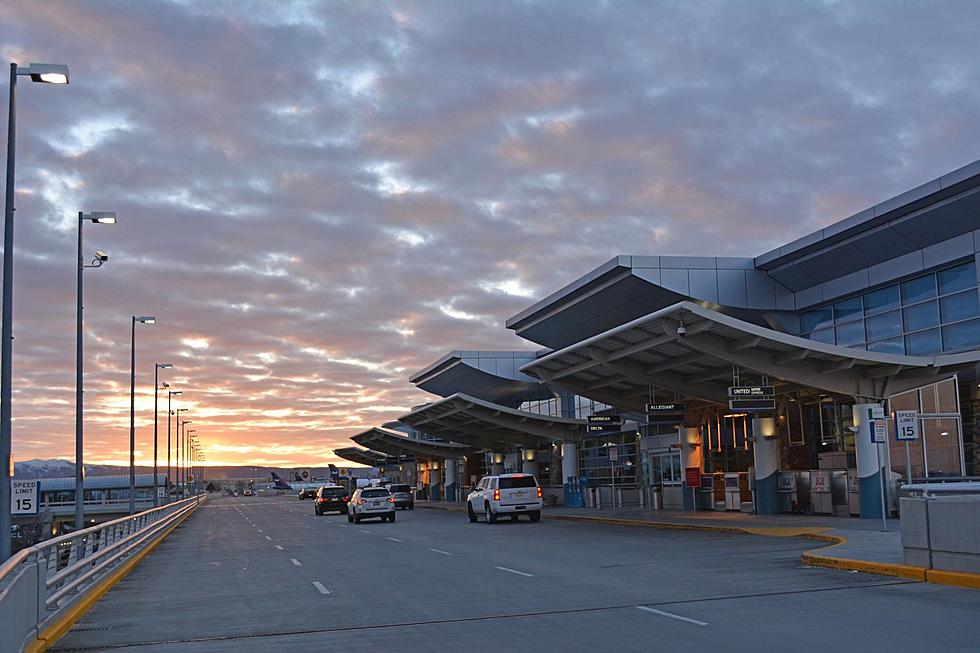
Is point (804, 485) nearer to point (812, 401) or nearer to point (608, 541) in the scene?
point (812, 401)

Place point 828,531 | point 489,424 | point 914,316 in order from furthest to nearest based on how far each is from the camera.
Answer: point 489,424, point 914,316, point 828,531

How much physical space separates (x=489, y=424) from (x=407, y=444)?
24.8 m

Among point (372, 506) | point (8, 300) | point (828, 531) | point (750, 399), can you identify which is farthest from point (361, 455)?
point (8, 300)

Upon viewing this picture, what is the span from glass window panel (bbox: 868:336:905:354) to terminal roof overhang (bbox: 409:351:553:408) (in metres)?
36.4

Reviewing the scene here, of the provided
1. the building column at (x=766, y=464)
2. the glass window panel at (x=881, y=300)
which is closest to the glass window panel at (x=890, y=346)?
the glass window panel at (x=881, y=300)

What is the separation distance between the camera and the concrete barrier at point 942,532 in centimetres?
1492

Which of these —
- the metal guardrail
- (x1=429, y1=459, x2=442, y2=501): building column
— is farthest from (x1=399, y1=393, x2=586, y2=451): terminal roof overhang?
the metal guardrail

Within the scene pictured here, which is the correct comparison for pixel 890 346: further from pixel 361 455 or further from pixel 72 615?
pixel 361 455

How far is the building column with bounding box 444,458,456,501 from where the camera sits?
8375 cm

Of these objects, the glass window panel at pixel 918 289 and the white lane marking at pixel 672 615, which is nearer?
the white lane marking at pixel 672 615

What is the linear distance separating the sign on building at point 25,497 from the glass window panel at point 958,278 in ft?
86.6

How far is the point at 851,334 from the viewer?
124 feet

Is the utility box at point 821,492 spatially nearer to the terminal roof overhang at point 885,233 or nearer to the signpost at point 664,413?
the signpost at point 664,413

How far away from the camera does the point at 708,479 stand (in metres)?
42.0
